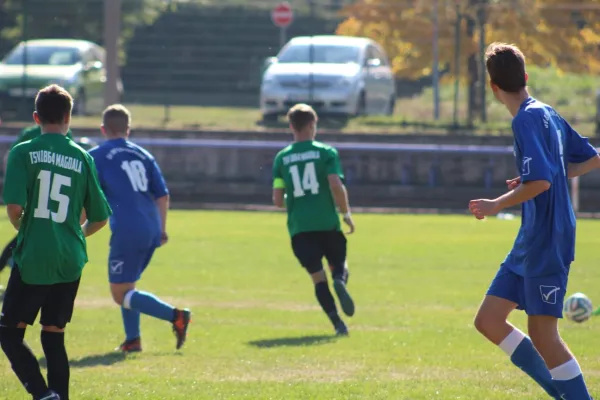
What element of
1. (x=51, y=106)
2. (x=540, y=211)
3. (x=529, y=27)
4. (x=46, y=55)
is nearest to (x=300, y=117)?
(x=51, y=106)

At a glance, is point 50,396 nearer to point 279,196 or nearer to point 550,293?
point 550,293

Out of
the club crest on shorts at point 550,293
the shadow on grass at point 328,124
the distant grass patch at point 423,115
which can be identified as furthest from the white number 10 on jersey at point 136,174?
the shadow on grass at point 328,124

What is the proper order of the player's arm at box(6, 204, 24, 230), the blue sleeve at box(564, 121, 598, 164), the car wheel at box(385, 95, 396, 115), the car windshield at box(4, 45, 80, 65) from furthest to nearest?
the car windshield at box(4, 45, 80, 65), the car wheel at box(385, 95, 396, 115), the player's arm at box(6, 204, 24, 230), the blue sleeve at box(564, 121, 598, 164)

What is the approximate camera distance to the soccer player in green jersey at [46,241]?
20.6 feet

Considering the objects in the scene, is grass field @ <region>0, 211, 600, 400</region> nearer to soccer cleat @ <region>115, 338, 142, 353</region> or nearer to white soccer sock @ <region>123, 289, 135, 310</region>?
soccer cleat @ <region>115, 338, 142, 353</region>

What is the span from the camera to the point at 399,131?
25.7 m

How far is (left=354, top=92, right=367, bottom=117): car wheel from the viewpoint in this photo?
2623cm

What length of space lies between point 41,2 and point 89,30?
3.03 metres

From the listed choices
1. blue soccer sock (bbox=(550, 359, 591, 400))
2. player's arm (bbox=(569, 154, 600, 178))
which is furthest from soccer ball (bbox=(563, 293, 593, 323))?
blue soccer sock (bbox=(550, 359, 591, 400))

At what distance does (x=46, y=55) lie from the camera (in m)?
28.2

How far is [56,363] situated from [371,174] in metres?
18.5

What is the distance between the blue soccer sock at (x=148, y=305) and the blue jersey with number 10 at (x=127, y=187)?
1.28 feet

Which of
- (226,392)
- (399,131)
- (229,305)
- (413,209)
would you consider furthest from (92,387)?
(399,131)

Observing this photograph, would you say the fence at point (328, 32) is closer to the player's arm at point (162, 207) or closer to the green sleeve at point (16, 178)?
the player's arm at point (162, 207)
